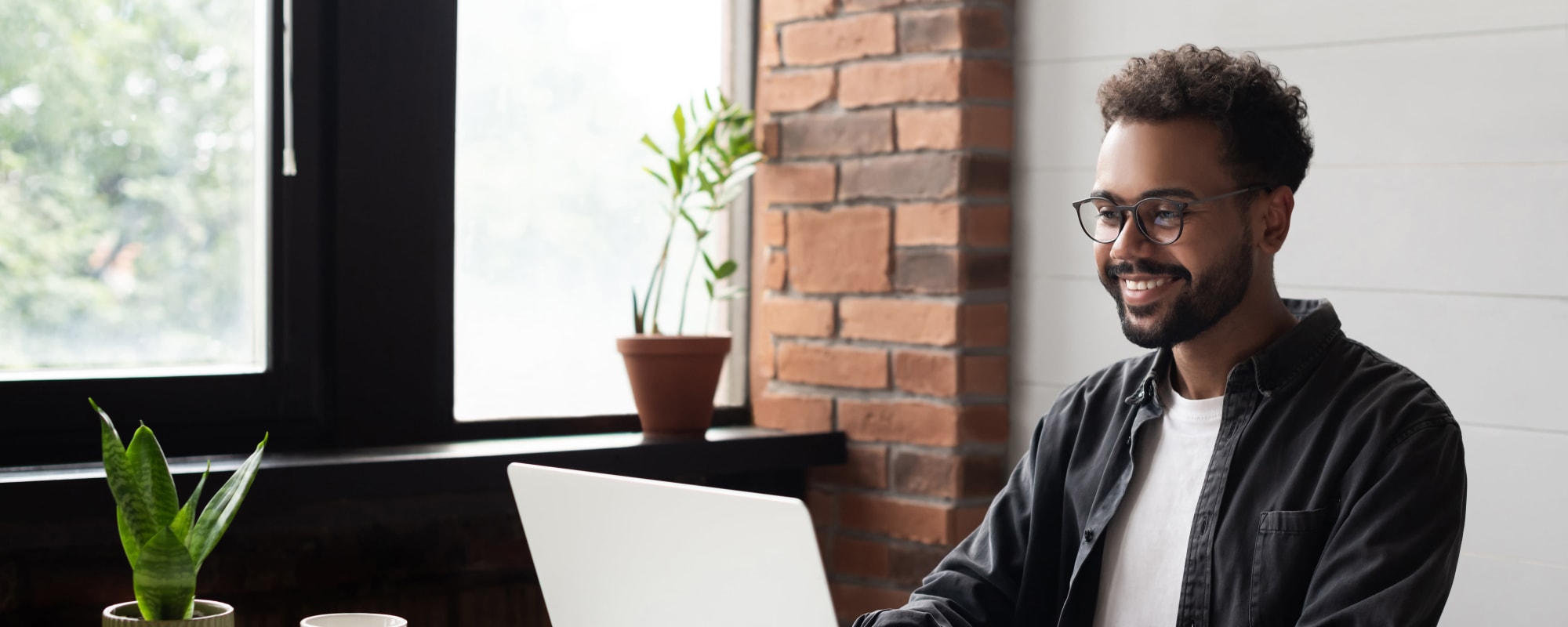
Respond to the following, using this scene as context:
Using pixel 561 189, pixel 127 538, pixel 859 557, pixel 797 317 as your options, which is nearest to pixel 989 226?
pixel 797 317

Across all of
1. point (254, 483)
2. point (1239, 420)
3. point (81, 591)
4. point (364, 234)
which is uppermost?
point (364, 234)

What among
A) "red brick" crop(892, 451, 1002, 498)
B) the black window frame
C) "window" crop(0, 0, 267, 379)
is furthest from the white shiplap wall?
"window" crop(0, 0, 267, 379)

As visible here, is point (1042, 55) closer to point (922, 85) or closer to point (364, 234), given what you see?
point (922, 85)

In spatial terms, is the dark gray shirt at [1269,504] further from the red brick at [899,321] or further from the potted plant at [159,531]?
the potted plant at [159,531]

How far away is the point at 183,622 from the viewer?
1.55m

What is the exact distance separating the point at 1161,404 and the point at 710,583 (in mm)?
759

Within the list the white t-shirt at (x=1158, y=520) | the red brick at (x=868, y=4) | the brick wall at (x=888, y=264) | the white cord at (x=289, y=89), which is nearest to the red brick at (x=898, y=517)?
the brick wall at (x=888, y=264)

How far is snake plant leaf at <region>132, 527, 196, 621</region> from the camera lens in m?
1.55

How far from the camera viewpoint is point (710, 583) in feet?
4.04

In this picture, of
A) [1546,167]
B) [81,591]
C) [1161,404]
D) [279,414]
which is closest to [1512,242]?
[1546,167]

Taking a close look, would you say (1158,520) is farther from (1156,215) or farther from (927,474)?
(927,474)

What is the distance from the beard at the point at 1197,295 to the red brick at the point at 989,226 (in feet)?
2.61

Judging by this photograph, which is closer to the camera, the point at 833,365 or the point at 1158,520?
the point at 1158,520

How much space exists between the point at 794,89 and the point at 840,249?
31cm
